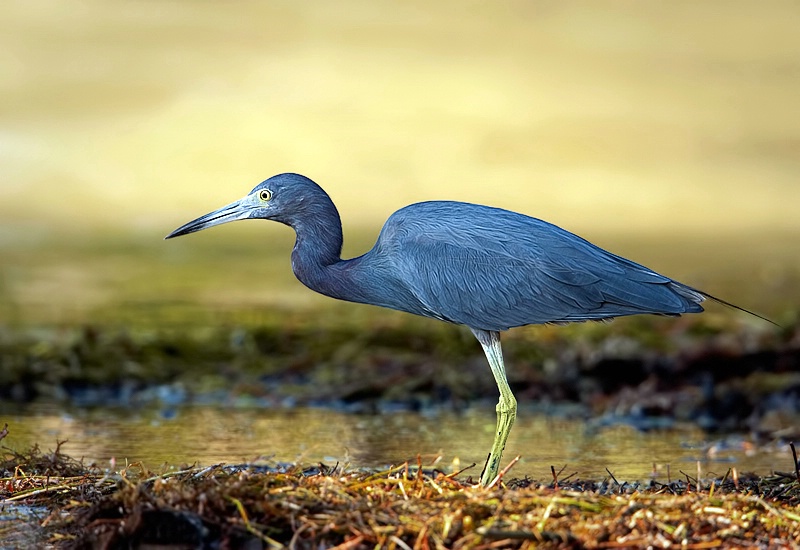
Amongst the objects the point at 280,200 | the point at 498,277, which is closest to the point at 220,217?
the point at 280,200

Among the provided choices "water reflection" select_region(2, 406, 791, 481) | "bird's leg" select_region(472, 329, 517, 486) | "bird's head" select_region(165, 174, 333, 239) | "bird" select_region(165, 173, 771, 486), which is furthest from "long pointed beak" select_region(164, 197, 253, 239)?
"bird's leg" select_region(472, 329, 517, 486)

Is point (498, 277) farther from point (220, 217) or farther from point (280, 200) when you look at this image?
point (220, 217)

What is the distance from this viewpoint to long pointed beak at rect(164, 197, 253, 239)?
743 cm

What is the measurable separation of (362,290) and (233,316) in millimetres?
8933

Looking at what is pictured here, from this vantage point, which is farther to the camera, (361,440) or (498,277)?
(361,440)

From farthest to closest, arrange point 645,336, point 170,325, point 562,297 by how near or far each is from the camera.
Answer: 1. point 170,325
2. point 645,336
3. point 562,297

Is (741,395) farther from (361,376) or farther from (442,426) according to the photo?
(361,376)

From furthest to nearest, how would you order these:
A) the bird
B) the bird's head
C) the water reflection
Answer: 1. the water reflection
2. the bird's head
3. the bird

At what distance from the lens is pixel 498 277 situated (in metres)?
7.07

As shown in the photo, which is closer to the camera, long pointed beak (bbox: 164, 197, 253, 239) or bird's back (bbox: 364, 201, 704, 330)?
bird's back (bbox: 364, 201, 704, 330)

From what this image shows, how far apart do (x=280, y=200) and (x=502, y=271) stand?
149 cm

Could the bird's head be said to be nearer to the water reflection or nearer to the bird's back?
the bird's back

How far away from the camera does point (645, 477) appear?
752 cm

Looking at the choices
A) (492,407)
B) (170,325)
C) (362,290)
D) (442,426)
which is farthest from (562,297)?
(170,325)
